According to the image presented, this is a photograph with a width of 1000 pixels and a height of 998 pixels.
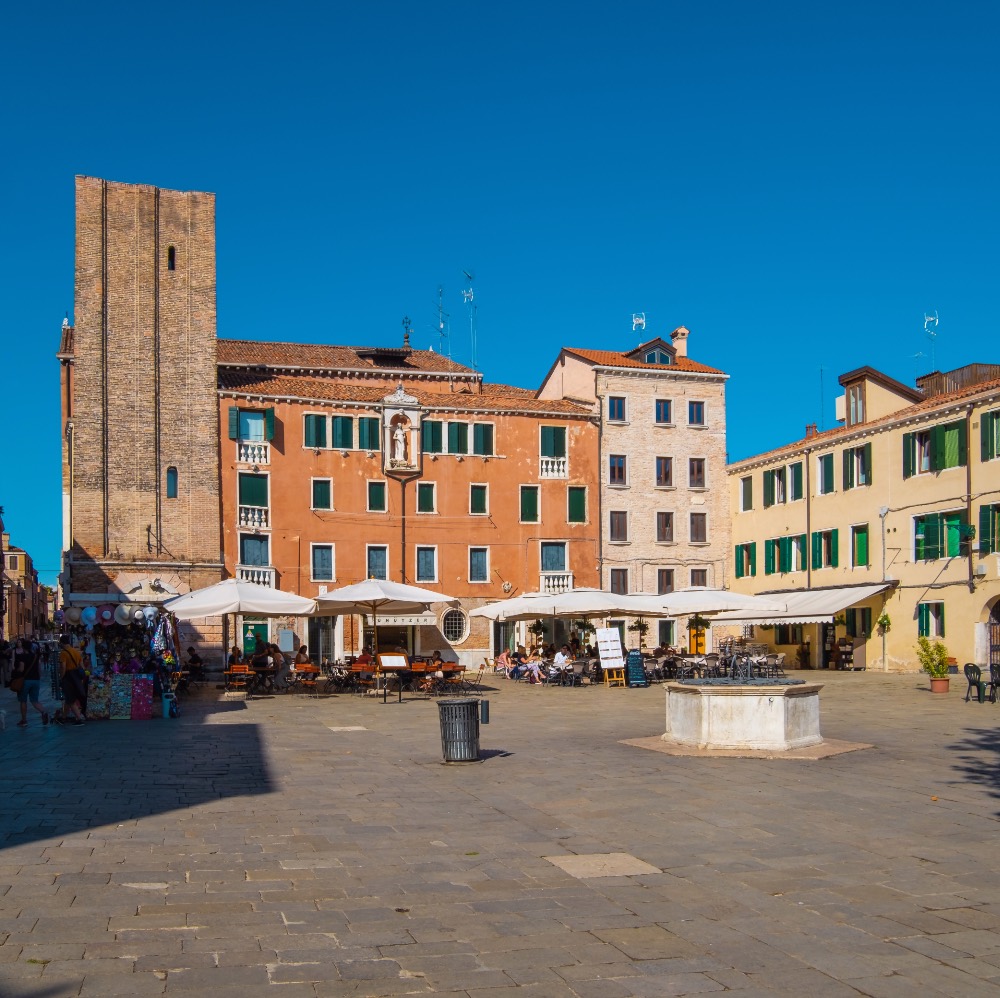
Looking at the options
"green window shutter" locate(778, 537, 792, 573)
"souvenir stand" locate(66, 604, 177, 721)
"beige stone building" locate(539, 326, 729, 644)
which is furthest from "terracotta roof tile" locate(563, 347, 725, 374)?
"souvenir stand" locate(66, 604, 177, 721)

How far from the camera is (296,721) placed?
20.2 m

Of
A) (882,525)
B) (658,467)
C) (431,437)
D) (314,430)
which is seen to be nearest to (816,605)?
(882,525)

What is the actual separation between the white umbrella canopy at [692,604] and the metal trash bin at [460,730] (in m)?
16.7

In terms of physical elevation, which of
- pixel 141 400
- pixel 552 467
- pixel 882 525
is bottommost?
pixel 882 525

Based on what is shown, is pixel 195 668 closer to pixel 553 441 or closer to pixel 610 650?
pixel 610 650

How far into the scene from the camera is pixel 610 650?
31.0m

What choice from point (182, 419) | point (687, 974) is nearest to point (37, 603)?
point (182, 419)

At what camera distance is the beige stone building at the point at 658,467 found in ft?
148

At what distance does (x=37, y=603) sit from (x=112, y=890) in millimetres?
150055

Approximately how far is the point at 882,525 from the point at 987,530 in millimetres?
4978

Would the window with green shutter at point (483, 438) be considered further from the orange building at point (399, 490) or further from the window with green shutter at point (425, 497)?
the window with green shutter at point (425, 497)

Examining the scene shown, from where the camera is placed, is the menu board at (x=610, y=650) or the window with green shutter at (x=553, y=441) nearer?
the menu board at (x=610, y=650)

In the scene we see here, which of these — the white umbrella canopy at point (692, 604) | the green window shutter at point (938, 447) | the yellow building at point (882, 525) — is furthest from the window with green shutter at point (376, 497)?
the green window shutter at point (938, 447)

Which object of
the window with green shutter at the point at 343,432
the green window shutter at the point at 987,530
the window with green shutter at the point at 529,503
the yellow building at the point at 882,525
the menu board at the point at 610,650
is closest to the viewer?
the menu board at the point at 610,650
